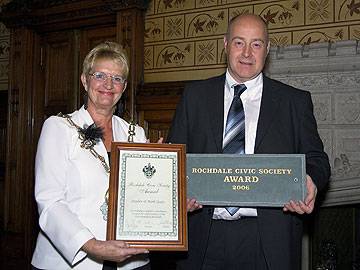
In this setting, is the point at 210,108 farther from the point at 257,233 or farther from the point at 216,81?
the point at 257,233

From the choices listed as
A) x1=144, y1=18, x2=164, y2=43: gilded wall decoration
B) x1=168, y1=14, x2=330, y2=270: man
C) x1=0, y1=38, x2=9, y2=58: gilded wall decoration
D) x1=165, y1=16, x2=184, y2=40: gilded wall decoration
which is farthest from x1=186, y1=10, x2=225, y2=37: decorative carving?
x1=0, y1=38, x2=9, y2=58: gilded wall decoration

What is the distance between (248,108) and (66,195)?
737mm

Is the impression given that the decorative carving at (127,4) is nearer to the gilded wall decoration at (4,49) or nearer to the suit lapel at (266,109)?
the gilded wall decoration at (4,49)

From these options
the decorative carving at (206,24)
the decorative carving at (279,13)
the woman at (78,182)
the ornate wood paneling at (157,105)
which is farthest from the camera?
the ornate wood paneling at (157,105)

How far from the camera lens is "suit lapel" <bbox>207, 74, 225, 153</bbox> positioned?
1767 millimetres

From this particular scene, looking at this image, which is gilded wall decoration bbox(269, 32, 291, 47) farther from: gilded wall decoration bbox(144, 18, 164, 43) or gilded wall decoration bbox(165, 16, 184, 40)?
gilded wall decoration bbox(144, 18, 164, 43)

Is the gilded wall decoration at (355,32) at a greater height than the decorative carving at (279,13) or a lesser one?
lesser

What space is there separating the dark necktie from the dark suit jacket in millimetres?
28

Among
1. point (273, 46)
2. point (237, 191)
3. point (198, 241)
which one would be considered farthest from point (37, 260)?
point (273, 46)

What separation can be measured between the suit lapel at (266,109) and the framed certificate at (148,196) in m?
0.29

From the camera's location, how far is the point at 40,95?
3986 millimetres

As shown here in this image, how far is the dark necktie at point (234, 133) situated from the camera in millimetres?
1738

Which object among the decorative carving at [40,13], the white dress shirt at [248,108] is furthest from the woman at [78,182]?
the decorative carving at [40,13]

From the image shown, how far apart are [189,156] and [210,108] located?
0.25 metres
